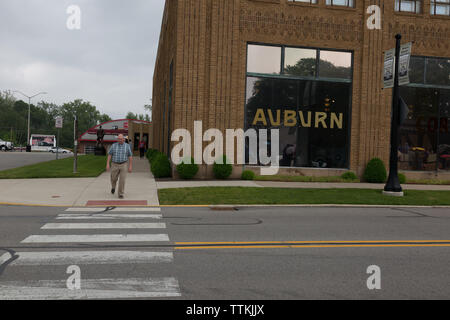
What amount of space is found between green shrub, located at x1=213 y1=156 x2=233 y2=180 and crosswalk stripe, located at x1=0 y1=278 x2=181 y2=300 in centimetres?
1184

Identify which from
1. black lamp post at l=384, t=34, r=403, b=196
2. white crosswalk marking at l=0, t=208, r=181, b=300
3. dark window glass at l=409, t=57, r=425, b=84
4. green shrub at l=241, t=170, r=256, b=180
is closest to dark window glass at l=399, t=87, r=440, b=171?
dark window glass at l=409, t=57, r=425, b=84

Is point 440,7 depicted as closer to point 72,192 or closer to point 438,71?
point 438,71

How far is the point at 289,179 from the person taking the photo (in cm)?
1694

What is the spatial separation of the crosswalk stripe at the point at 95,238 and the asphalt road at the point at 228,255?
3cm

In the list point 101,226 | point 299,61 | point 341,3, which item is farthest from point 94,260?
point 341,3

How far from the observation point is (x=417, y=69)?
18.3m

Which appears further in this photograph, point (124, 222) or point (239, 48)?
point (239, 48)

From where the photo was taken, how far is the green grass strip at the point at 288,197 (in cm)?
1150

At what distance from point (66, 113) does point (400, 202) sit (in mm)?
154264

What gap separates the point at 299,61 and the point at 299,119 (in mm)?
2612

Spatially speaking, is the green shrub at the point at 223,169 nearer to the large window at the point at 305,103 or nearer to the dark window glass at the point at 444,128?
the large window at the point at 305,103

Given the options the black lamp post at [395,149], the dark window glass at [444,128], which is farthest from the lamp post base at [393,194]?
the dark window glass at [444,128]
